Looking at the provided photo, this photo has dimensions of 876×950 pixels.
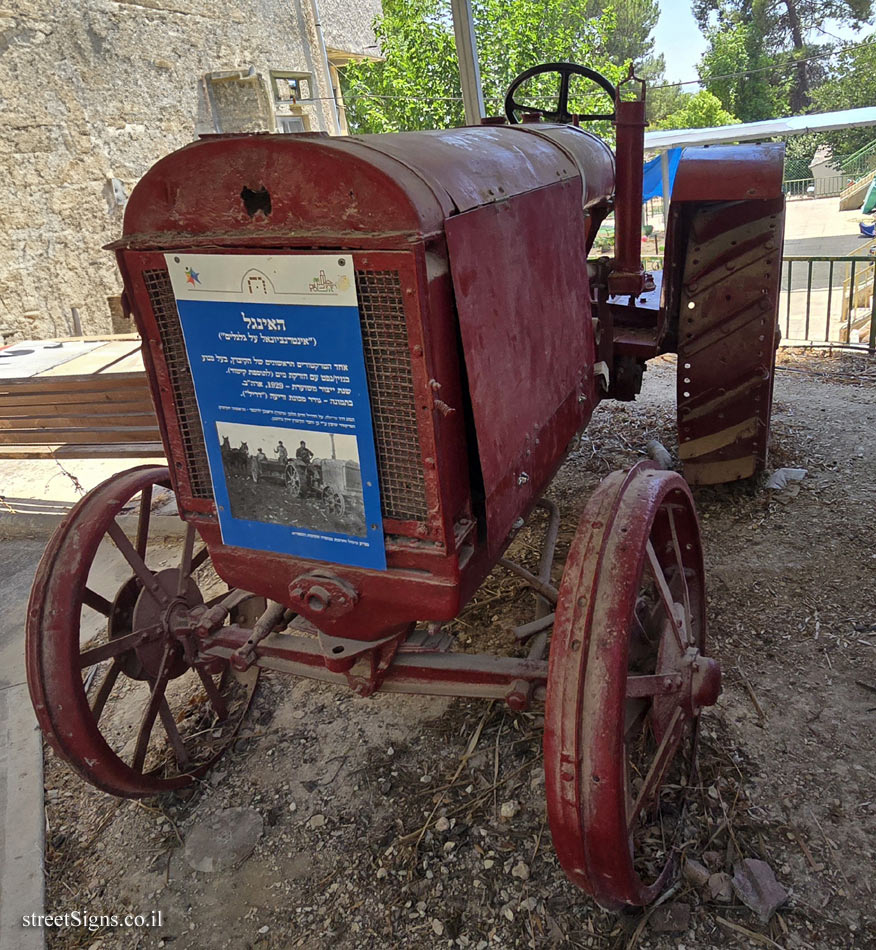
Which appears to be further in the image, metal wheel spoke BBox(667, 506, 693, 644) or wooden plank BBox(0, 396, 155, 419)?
wooden plank BBox(0, 396, 155, 419)

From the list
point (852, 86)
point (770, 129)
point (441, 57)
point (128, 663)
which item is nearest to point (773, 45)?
point (852, 86)

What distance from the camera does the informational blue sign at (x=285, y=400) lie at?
1617 millimetres

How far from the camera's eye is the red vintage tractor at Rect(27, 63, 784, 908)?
1.54 meters

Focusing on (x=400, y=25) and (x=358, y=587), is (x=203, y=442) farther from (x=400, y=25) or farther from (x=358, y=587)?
(x=400, y=25)

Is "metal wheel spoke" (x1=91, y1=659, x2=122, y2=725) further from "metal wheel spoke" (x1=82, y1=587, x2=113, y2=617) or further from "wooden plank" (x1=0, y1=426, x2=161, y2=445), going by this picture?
"wooden plank" (x1=0, y1=426, x2=161, y2=445)

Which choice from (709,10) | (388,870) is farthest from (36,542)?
(709,10)

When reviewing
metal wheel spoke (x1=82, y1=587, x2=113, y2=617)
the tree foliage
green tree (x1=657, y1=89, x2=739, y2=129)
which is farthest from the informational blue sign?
green tree (x1=657, y1=89, x2=739, y2=129)

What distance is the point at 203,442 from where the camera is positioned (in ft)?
6.44

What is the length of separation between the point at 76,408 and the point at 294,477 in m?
3.16

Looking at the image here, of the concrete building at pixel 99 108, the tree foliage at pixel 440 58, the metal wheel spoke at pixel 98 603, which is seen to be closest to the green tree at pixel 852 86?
the tree foliage at pixel 440 58

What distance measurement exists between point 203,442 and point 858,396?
455 centimetres

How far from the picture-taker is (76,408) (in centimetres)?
443

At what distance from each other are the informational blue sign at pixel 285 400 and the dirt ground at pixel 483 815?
91cm

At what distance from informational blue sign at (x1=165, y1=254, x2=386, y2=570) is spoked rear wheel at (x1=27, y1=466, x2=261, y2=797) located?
538mm
